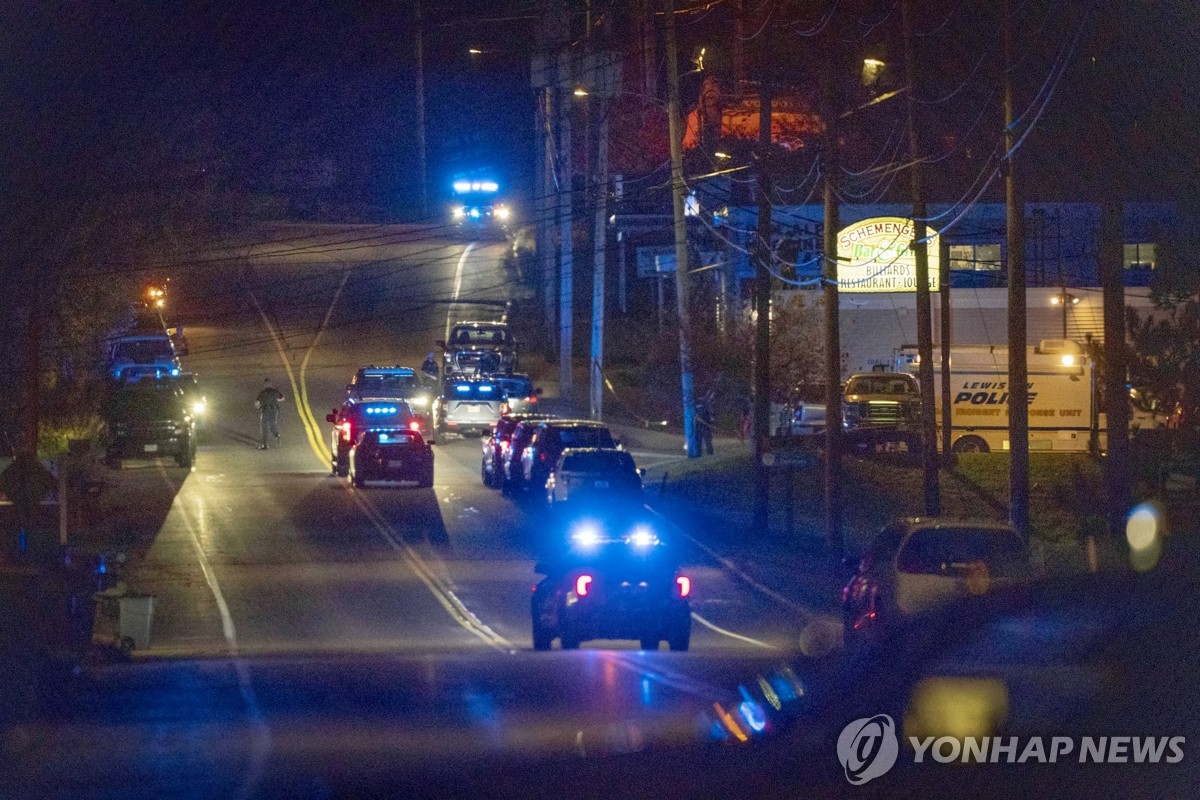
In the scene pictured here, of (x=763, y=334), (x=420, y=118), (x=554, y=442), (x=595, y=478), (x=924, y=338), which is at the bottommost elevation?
(x=595, y=478)

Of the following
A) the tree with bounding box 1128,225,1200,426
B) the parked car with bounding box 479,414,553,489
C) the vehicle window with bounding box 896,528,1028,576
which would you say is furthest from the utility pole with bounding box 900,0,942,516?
the parked car with bounding box 479,414,553,489

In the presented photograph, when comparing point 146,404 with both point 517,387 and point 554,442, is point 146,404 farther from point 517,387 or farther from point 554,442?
point 517,387

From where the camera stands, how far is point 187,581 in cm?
2181

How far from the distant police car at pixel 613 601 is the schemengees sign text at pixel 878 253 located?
18.8 metres

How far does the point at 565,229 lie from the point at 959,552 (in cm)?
3961

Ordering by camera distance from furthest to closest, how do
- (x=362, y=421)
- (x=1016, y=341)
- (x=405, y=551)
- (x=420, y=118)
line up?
(x=420, y=118), (x=362, y=421), (x=405, y=551), (x=1016, y=341)

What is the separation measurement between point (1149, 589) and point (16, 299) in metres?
29.2

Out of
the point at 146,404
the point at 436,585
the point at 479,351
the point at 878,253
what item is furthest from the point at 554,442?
the point at 479,351

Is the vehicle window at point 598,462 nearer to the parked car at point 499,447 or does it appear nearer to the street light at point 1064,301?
the parked car at point 499,447

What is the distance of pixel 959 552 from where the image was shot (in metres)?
13.8

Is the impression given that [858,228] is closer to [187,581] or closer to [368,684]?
[187,581]

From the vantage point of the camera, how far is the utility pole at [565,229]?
44.0 metres

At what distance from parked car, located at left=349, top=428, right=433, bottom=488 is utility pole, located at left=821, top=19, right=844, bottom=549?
1089 centimetres

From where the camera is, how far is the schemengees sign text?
3391cm
